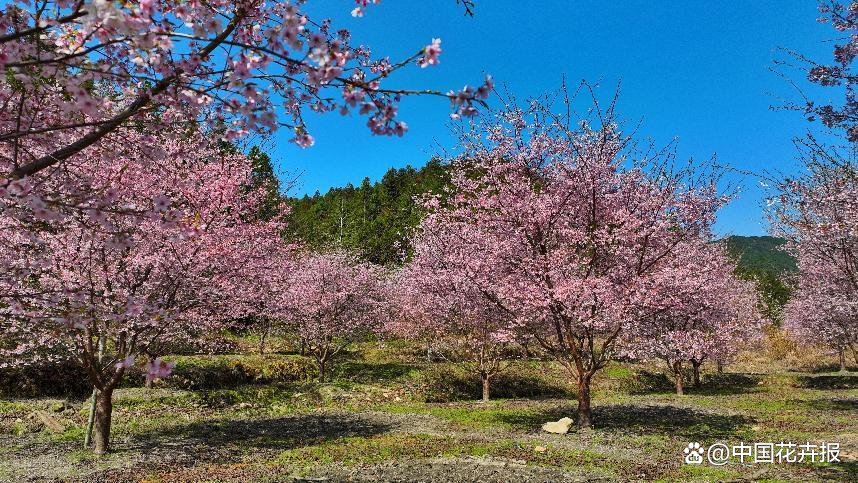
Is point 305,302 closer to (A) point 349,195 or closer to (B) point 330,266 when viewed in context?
(B) point 330,266

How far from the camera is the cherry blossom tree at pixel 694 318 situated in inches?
551

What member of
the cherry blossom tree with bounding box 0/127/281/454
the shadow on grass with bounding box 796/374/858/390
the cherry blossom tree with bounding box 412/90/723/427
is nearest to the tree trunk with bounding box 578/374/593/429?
the cherry blossom tree with bounding box 412/90/723/427

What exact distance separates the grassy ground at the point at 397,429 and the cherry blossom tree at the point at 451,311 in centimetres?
197

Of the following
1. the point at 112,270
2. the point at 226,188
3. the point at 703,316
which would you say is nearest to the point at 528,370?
the point at 703,316

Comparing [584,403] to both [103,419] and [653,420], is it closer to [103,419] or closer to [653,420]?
[653,420]

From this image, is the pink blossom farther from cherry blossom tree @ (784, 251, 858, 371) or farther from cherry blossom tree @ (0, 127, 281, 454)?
cherry blossom tree @ (784, 251, 858, 371)

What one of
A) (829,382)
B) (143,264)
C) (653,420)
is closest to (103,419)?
(143,264)

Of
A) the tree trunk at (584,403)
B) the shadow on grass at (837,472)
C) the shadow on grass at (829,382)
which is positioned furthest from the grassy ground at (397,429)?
the shadow on grass at (829,382)

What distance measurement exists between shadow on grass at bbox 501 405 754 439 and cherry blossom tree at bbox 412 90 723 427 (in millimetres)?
2677

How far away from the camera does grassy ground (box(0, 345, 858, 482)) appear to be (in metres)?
10.3

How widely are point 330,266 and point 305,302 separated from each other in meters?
2.50

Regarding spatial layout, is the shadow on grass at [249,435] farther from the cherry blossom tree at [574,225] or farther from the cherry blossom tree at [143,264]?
the cherry blossom tree at [574,225]

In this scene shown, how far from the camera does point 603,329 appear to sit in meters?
14.5

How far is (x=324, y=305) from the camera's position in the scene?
2516cm
